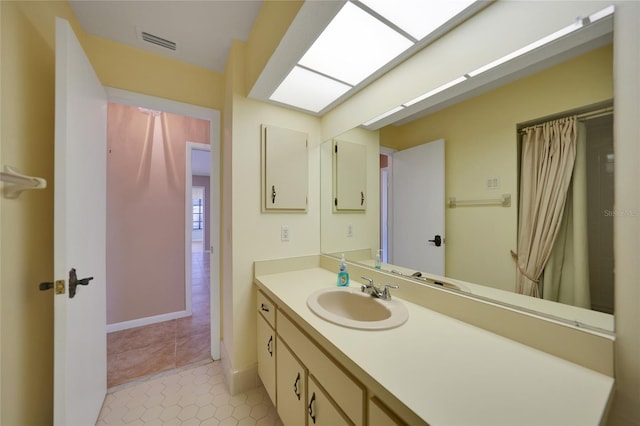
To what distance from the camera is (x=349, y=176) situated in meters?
1.77

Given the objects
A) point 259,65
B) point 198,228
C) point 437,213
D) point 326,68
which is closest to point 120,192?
point 259,65

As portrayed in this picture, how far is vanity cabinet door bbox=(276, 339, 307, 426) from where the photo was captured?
1.02m

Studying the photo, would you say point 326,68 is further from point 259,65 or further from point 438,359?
point 438,359

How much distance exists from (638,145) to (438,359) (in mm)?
792

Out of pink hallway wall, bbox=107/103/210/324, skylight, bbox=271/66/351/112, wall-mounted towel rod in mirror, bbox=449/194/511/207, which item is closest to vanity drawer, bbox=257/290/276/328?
wall-mounted towel rod in mirror, bbox=449/194/511/207

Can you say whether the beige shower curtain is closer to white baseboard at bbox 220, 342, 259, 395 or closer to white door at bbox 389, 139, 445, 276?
white door at bbox 389, 139, 445, 276

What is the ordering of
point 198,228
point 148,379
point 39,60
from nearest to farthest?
point 39,60 → point 148,379 → point 198,228

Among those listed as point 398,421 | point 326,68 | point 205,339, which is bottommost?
point 205,339

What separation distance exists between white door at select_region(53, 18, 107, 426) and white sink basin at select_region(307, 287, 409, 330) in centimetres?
106

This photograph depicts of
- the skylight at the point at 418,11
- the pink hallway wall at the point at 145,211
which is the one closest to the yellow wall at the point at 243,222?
the skylight at the point at 418,11

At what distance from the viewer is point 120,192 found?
242 centimetres

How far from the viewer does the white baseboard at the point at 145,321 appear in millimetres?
2377

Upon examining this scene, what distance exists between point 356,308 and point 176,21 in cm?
209

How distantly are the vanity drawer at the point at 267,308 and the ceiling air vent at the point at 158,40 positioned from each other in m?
1.88
